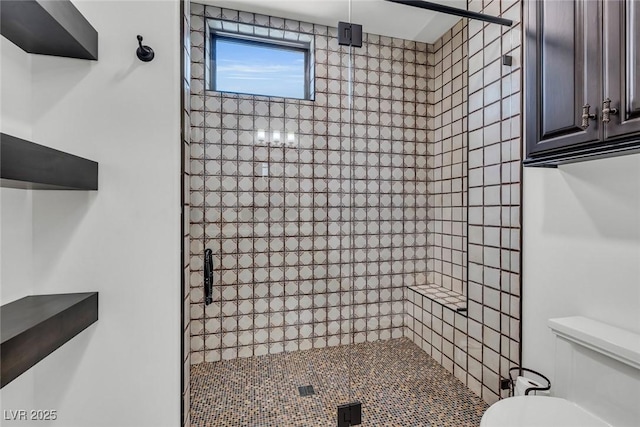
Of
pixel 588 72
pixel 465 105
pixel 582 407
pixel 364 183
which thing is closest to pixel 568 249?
pixel 582 407

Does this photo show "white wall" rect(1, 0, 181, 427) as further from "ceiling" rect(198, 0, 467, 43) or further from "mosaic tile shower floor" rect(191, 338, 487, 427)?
"ceiling" rect(198, 0, 467, 43)

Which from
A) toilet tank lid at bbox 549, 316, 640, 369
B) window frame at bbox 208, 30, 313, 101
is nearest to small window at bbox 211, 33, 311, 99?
window frame at bbox 208, 30, 313, 101

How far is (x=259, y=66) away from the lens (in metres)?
2.30

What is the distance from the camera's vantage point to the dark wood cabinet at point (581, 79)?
976 millimetres

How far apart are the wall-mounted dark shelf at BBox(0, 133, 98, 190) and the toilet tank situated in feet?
5.84

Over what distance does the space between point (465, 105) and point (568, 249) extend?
115 cm

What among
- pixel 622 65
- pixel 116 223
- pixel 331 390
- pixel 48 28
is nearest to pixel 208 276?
pixel 331 390

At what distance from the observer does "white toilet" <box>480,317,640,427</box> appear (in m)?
1.10

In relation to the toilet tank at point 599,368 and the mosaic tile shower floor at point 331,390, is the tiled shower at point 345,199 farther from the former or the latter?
the toilet tank at point 599,368

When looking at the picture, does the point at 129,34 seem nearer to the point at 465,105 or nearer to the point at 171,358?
the point at 171,358

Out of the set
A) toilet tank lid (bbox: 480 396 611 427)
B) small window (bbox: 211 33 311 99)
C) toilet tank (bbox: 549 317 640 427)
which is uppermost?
small window (bbox: 211 33 311 99)

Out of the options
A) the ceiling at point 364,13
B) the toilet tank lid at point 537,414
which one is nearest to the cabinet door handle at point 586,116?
the toilet tank lid at point 537,414

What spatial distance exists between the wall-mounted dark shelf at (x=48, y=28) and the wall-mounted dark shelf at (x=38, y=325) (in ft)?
2.21

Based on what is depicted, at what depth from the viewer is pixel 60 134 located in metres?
0.89
